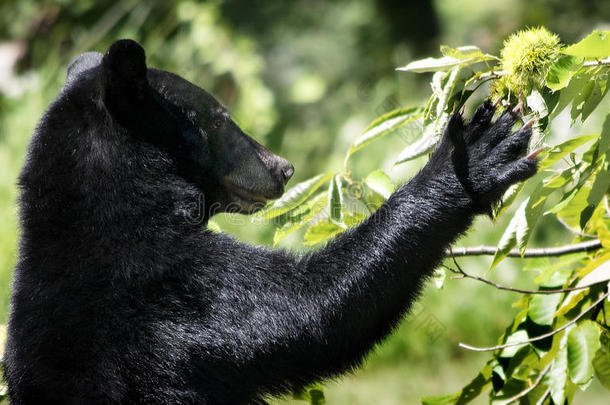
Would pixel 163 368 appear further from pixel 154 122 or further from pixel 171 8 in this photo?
pixel 171 8

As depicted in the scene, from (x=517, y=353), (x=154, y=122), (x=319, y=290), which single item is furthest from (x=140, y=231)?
(x=517, y=353)

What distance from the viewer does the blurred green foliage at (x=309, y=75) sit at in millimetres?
5672

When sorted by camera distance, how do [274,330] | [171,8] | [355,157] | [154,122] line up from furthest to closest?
1. [171,8]
2. [355,157]
3. [154,122]
4. [274,330]

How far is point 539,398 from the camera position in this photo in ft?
7.65

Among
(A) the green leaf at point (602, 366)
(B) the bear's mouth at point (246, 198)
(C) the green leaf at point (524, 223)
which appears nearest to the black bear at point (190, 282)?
(C) the green leaf at point (524, 223)

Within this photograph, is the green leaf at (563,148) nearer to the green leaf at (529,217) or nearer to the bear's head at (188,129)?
the green leaf at (529,217)

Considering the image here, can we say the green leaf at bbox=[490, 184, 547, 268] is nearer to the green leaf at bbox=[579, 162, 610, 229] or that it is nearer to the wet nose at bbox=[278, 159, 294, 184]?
the green leaf at bbox=[579, 162, 610, 229]

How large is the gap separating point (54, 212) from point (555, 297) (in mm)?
1506

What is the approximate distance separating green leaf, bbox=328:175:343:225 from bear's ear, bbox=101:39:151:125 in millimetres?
652

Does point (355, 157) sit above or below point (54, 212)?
above

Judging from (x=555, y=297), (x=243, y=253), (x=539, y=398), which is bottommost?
(x=243, y=253)

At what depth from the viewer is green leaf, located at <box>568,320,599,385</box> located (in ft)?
6.89

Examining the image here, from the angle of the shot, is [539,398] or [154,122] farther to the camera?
[154,122]

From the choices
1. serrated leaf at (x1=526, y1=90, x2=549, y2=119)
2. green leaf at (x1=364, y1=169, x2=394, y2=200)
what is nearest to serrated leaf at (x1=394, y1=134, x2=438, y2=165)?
green leaf at (x1=364, y1=169, x2=394, y2=200)
